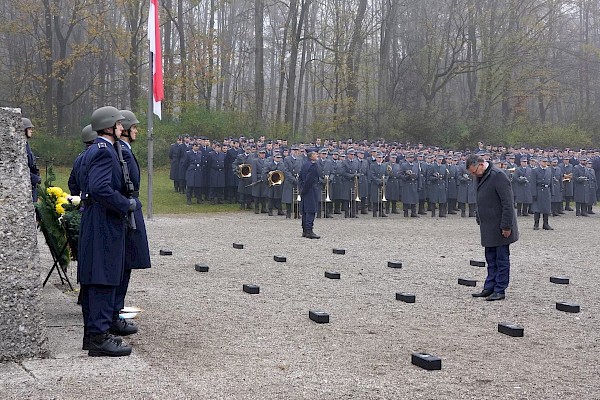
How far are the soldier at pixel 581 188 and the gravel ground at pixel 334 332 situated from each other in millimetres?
12277

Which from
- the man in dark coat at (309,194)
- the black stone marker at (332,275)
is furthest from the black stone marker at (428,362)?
the man in dark coat at (309,194)

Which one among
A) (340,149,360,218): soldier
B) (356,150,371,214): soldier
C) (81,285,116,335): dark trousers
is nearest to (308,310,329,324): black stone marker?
(81,285,116,335): dark trousers

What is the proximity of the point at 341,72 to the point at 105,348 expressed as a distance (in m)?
38.1

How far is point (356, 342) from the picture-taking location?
7.88 meters

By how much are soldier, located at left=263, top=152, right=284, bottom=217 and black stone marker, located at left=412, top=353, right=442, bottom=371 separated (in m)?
17.2

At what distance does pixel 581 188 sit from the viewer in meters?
28.0

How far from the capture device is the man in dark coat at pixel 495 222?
10734 millimetres

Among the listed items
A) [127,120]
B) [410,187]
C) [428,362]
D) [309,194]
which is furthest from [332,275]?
[410,187]

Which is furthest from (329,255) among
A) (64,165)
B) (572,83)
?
(572,83)

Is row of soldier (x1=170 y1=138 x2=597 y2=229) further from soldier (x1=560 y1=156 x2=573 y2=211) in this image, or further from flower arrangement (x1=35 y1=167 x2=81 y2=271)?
flower arrangement (x1=35 y1=167 x2=81 y2=271)

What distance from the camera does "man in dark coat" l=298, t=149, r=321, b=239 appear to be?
60.5ft

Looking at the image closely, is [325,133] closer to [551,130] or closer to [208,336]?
[551,130]

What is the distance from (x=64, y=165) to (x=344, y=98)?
49.3 feet

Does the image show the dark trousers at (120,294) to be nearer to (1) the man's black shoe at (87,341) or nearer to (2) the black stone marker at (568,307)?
(1) the man's black shoe at (87,341)
